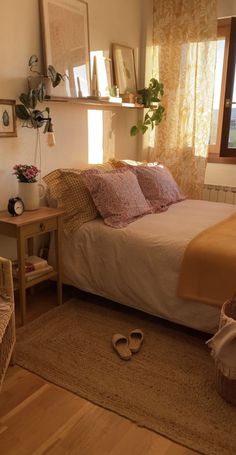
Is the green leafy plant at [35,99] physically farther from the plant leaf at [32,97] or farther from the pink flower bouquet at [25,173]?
the pink flower bouquet at [25,173]

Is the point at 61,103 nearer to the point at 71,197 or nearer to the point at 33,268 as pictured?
the point at 71,197

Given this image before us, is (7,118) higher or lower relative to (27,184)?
higher

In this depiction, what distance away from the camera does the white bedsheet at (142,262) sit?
2180mm

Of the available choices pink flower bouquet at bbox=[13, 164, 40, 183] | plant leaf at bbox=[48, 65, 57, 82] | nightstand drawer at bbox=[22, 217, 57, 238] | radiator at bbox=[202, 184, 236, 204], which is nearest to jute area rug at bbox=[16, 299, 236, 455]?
nightstand drawer at bbox=[22, 217, 57, 238]

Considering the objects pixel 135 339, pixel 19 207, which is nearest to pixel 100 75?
pixel 19 207

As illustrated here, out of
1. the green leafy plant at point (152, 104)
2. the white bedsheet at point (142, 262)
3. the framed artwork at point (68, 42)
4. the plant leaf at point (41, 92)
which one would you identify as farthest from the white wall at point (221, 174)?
the plant leaf at point (41, 92)

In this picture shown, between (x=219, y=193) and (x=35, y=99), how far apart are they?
203cm

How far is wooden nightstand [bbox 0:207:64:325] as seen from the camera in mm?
2182

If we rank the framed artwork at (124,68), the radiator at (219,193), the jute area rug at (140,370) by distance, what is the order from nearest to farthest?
the jute area rug at (140,370)
the framed artwork at (124,68)
the radiator at (219,193)

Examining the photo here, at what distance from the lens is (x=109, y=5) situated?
10.3ft

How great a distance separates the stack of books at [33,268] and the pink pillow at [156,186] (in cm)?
94

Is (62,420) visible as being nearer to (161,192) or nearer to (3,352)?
(3,352)

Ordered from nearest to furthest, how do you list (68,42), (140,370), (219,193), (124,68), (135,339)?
(140,370) → (135,339) → (68,42) → (124,68) → (219,193)

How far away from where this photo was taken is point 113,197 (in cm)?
255
